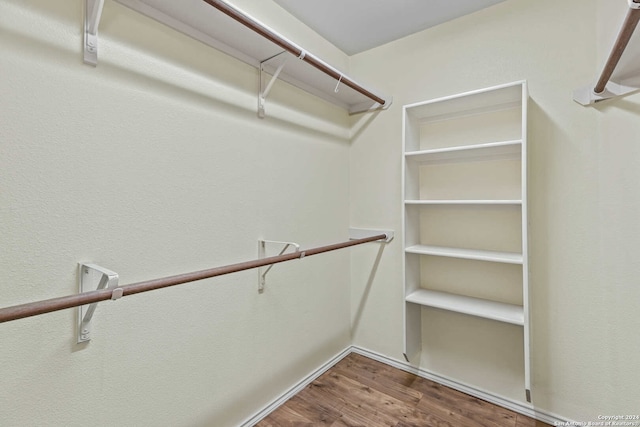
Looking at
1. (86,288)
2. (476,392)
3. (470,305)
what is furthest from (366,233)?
(86,288)

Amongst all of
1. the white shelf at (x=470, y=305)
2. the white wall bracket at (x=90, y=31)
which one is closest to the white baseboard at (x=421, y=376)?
the white shelf at (x=470, y=305)

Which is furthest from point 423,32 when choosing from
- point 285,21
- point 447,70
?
point 285,21

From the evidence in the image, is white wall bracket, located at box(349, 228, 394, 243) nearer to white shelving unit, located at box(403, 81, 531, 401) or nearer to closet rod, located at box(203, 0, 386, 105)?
white shelving unit, located at box(403, 81, 531, 401)

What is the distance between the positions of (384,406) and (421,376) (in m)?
0.45

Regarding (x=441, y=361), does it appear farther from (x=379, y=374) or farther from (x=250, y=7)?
(x=250, y=7)

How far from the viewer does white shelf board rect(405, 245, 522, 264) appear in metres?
1.57

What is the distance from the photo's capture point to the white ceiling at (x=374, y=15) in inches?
69.6

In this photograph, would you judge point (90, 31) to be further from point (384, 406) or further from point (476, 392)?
point (476, 392)

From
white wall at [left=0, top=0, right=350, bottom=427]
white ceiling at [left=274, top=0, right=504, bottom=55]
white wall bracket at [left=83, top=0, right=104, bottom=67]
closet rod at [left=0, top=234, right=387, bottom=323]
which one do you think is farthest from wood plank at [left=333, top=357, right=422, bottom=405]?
white ceiling at [left=274, top=0, right=504, bottom=55]

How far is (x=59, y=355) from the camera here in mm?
983

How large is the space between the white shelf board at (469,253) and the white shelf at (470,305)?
0.97 feet

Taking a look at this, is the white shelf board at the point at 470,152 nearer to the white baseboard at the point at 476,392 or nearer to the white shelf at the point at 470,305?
the white shelf at the point at 470,305

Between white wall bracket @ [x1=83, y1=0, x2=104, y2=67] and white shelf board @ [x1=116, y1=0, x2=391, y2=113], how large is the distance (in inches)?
5.2

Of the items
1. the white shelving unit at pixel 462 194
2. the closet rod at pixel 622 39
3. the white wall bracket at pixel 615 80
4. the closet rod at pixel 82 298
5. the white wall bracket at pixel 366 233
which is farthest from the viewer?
the white wall bracket at pixel 366 233
